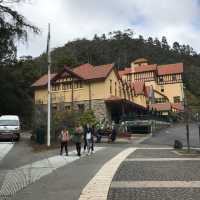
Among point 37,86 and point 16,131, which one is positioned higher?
point 37,86

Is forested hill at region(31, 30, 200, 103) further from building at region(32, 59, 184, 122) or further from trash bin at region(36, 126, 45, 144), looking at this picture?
trash bin at region(36, 126, 45, 144)

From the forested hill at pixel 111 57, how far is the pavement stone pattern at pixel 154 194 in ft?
143

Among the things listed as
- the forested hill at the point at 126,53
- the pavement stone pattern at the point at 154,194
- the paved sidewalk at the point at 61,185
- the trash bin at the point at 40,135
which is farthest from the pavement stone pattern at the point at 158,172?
the forested hill at the point at 126,53

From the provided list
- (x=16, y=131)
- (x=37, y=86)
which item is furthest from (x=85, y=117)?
(x=37, y=86)

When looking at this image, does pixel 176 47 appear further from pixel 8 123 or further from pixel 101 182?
pixel 101 182

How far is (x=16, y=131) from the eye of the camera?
38094 millimetres

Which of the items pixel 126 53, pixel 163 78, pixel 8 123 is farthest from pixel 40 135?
pixel 126 53

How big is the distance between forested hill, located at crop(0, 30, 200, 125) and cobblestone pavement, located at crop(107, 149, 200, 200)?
39.2m

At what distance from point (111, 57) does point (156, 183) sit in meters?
117

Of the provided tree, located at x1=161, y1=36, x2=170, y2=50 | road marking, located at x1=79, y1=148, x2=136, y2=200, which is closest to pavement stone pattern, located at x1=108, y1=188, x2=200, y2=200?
road marking, located at x1=79, y1=148, x2=136, y2=200

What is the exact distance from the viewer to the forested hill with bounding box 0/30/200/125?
2718 inches

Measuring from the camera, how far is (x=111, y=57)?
129m

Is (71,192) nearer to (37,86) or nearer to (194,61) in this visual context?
(37,86)

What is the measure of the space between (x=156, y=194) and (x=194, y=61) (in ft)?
481
